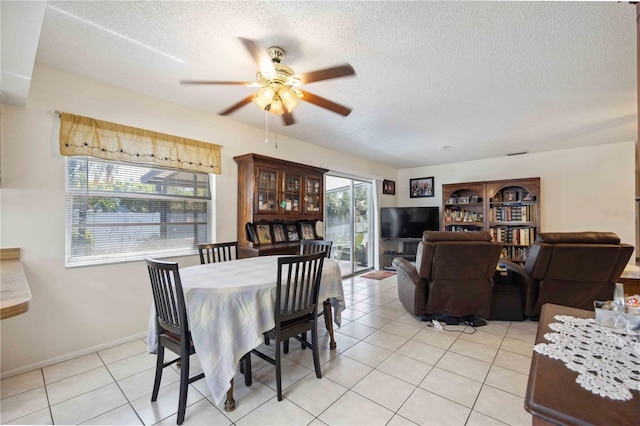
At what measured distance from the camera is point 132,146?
2.80 meters

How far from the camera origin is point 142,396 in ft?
6.45

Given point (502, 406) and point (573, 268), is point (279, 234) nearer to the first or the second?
point (502, 406)

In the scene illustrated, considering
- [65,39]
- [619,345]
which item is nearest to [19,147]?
[65,39]

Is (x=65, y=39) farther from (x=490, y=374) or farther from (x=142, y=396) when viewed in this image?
(x=490, y=374)

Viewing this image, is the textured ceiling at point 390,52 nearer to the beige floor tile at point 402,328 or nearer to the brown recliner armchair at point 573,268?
the brown recliner armchair at point 573,268

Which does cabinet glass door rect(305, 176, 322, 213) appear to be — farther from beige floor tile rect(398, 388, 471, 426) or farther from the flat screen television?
beige floor tile rect(398, 388, 471, 426)

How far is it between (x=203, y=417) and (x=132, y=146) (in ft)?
8.19

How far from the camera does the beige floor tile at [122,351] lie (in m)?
2.48

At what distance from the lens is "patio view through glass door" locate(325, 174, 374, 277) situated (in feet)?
18.4

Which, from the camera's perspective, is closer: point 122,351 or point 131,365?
point 131,365


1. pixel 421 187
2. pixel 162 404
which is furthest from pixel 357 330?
pixel 421 187

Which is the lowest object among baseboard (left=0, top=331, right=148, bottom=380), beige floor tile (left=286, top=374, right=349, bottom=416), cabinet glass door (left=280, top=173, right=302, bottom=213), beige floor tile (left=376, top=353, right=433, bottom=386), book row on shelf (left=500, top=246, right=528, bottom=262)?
beige floor tile (left=376, top=353, right=433, bottom=386)

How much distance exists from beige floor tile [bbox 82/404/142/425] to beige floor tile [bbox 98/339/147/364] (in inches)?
30.5

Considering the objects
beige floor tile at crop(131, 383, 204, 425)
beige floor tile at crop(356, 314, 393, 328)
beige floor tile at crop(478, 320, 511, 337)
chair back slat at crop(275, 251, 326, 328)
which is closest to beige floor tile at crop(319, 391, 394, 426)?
chair back slat at crop(275, 251, 326, 328)
